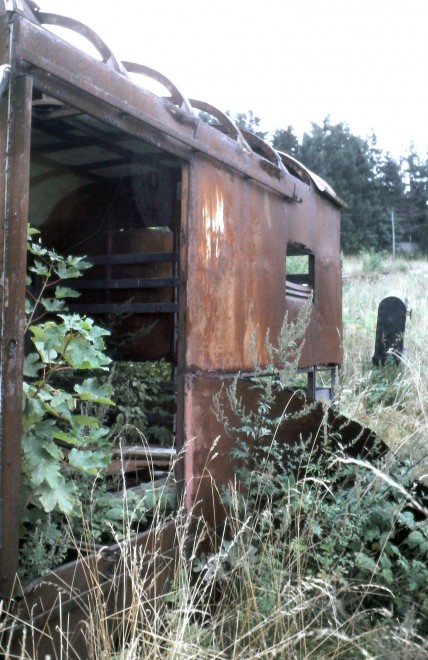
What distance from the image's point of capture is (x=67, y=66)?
2.54m

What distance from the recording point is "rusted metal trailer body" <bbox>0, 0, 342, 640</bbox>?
2.32m

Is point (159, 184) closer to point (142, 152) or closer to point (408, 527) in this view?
point (142, 152)

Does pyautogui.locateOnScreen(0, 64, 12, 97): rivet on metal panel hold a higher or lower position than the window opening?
higher

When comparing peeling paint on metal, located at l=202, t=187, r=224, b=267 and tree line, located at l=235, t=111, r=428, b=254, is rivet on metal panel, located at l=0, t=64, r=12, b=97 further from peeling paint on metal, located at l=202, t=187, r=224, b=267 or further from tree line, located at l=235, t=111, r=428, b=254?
tree line, located at l=235, t=111, r=428, b=254

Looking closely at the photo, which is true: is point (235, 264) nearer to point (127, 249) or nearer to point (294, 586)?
point (127, 249)

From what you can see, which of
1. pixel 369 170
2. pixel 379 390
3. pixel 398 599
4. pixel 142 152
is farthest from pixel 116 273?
pixel 369 170

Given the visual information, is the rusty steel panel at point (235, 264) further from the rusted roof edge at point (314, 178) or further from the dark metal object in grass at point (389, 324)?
the dark metal object in grass at point (389, 324)

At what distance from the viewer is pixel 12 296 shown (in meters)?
2.30

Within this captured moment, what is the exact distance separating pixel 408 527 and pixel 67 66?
2.79 meters

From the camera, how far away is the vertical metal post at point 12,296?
2.26 m

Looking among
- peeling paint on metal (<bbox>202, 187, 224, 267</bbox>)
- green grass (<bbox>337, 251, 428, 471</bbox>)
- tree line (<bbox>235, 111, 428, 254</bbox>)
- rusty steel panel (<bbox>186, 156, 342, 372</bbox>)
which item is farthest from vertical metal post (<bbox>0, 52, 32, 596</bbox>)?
tree line (<bbox>235, 111, 428, 254</bbox>)

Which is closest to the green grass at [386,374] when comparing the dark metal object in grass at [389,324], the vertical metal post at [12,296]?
the dark metal object in grass at [389,324]

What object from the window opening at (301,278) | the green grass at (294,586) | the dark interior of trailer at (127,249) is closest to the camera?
the green grass at (294,586)

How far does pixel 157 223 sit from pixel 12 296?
279cm
